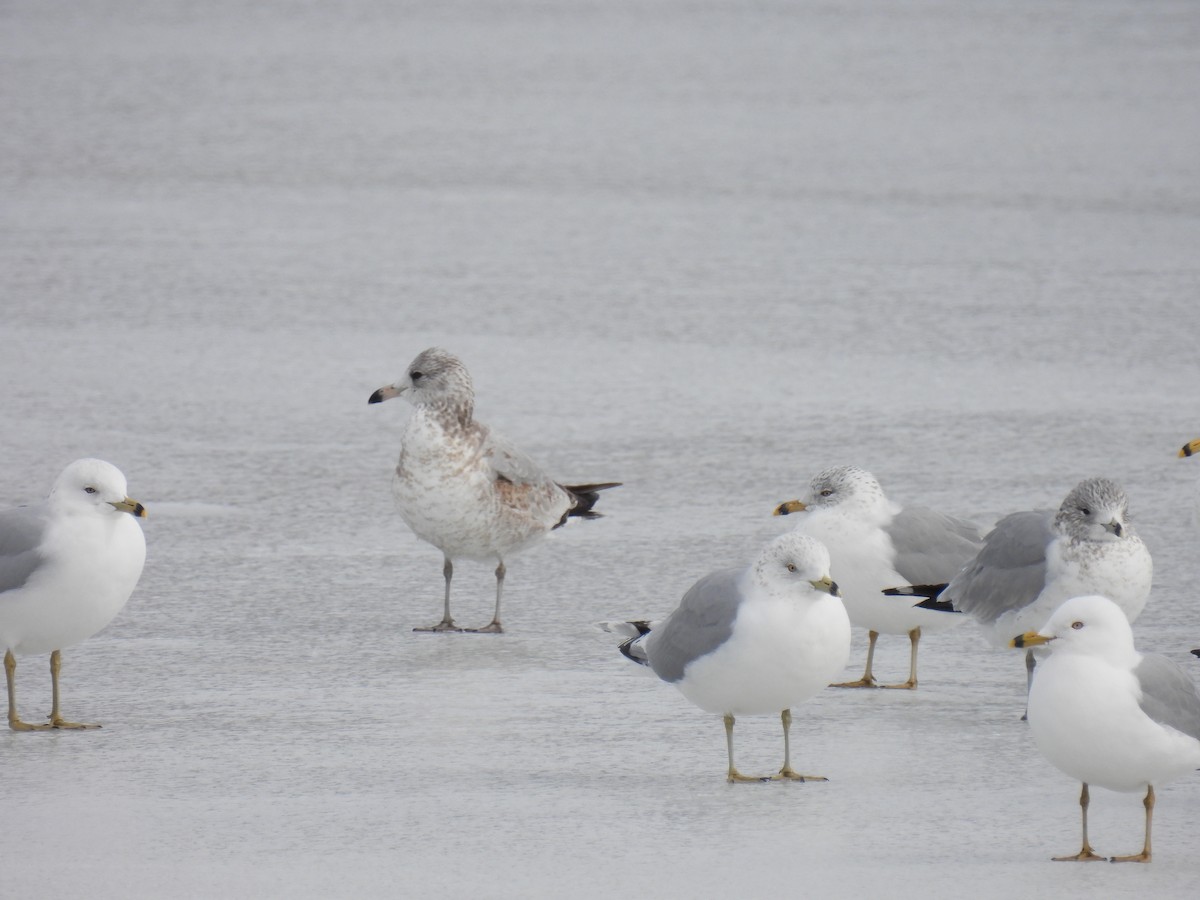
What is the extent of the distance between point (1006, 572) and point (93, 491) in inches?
105

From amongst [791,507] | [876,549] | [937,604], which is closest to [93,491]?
[791,507]

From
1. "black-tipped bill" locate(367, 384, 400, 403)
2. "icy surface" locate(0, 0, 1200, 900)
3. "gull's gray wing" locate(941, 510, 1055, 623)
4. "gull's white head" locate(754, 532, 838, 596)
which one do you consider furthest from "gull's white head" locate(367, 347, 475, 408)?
"gull's white head" locate(754, 532, 838, 596)

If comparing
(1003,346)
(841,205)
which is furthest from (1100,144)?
(1003,346)

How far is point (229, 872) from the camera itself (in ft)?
14.1

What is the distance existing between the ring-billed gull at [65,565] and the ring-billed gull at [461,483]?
1.42m

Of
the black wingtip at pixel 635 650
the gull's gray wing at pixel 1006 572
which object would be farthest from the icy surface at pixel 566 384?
the gull's gray wing at pixel 1006 572

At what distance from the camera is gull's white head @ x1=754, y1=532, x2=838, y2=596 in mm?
4945

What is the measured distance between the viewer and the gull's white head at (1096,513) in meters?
5.56

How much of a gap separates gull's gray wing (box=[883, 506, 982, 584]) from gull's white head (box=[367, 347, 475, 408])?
5.70ft

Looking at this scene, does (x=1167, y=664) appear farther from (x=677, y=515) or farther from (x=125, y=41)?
(x=125, y=41)

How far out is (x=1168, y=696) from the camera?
14.6 feet

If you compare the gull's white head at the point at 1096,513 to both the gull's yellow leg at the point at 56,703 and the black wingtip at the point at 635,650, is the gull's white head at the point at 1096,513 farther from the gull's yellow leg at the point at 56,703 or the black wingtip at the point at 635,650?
the gull's yellow leg at the point at 56,703

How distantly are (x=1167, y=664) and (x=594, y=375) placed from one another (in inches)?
205

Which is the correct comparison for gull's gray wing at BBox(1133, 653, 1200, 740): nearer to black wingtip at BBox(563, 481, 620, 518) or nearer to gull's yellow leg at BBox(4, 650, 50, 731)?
gull's yellow leg at BBox(4, 650, 50, 731)
